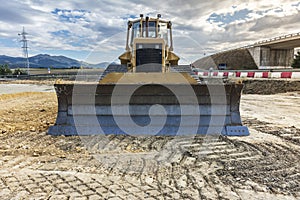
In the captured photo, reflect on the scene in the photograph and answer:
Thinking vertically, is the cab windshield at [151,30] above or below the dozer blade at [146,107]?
above

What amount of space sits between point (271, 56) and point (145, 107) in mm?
46740

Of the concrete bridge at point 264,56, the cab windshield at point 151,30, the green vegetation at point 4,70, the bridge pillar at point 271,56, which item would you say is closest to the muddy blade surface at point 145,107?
the cab windshield at point 151,30

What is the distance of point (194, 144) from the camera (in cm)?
342

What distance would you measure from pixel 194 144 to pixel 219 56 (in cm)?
5614

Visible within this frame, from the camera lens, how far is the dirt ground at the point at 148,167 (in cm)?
214

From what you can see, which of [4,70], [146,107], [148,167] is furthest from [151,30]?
[4,70]

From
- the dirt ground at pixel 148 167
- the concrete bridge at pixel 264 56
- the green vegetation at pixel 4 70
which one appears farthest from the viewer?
the concrete bridge at pixel 264 56

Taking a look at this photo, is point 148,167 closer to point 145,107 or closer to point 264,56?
point 145,107

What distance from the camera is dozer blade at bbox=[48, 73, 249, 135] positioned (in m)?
3.86

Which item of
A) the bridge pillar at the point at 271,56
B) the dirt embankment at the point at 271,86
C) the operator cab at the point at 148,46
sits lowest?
the dirt embankment at the point at 271,86

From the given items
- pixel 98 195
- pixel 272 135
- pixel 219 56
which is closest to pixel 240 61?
pixel 219 56

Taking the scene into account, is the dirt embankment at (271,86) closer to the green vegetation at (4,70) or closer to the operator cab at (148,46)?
the operator cab at (148,46)

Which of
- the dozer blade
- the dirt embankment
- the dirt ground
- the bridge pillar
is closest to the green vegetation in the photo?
the dirt embankment

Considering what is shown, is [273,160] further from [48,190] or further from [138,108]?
[48,190]
